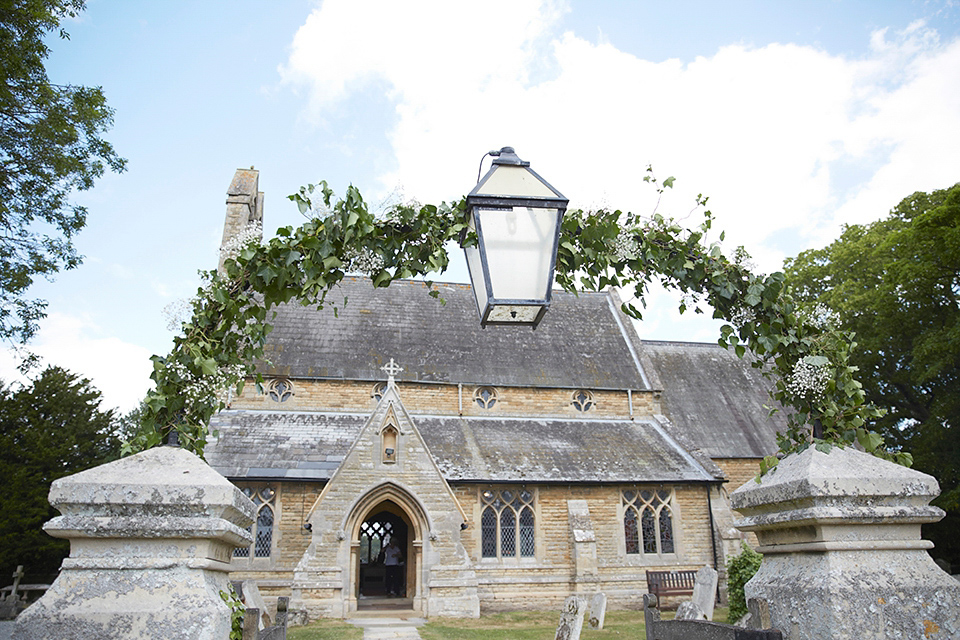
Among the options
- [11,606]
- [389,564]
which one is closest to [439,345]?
[389,564]

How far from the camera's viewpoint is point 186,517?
2.39 metres

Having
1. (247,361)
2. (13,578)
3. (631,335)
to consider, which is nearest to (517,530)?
(631,335)

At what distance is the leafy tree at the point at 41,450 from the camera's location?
1795 cm

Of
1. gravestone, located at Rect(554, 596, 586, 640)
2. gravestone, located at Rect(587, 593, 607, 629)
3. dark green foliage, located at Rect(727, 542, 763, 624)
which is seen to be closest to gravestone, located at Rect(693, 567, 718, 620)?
dark green foliage, located at Rect(727, 542, 763, 624)

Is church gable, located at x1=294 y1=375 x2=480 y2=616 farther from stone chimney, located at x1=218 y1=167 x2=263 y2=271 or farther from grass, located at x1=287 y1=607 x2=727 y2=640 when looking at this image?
stone chimney, located at x1=218 y1=167 x2=263 y2=271

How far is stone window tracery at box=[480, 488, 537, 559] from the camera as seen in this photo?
1611 centimetres

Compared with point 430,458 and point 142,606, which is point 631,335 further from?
point 142,606

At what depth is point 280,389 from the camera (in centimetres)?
1811

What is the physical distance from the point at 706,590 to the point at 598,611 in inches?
93.9

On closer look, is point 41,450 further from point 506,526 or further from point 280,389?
point 506,526

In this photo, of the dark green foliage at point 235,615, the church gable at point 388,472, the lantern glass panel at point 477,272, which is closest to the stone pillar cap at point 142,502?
the dark green foliage at point 235,615

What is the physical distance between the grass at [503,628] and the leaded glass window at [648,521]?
2.10m

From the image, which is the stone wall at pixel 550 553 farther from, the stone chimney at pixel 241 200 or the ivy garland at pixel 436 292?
the ivy garland at pixel 436 292

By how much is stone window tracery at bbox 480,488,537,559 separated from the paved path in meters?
3.29
